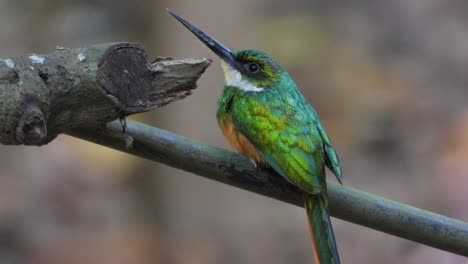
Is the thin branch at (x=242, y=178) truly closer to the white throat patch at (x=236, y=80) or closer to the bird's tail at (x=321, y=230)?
the bird's tail at (x=321, y=230)

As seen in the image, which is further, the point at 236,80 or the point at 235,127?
the point at 236,80

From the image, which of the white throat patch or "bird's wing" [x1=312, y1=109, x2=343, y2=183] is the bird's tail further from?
the white throat patch

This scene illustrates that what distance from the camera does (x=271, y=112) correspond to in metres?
1.85

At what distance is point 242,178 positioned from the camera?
61.8 inches

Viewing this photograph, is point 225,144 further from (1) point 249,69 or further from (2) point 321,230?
(2) point 321,230

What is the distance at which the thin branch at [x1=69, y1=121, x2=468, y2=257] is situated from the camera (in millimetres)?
1484

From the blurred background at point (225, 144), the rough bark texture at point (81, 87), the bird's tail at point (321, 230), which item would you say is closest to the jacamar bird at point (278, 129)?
the bird's tail at point (321, 230)

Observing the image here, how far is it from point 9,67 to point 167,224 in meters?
3.04

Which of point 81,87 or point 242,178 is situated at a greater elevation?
point 81,87

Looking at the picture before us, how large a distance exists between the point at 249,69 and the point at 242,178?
1.92ft

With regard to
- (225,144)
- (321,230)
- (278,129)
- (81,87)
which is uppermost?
(81,87)

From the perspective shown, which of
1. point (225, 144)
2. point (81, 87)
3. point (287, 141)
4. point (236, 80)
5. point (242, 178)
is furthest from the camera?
point (225, 144)

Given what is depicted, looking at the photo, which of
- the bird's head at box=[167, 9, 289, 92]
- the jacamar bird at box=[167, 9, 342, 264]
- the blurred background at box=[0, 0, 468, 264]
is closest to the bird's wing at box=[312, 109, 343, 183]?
the jacamar bird at box=[167, 9, 342, 264]

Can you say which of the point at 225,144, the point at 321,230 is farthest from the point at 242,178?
the point at 225,144
